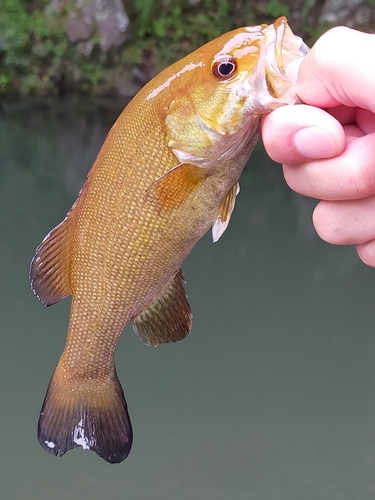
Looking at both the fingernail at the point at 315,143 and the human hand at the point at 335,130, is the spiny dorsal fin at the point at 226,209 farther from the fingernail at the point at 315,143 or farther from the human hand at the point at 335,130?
the fingernail at the point at 315,143

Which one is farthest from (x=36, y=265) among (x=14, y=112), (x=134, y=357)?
(x=14, y=112)

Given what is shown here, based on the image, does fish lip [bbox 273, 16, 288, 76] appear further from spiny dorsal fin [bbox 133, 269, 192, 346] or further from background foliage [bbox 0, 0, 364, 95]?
background foliage [bbox 0, 0, 364, 95]

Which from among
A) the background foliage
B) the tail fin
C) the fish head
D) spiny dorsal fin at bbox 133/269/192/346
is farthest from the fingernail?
the background foliage

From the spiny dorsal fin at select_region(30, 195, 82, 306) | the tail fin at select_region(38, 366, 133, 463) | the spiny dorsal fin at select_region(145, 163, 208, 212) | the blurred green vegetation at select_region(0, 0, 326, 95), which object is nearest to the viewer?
the spiny dorsal fin at select_region(145, 163, 208, 212)

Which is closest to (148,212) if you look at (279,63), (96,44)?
(279,63)

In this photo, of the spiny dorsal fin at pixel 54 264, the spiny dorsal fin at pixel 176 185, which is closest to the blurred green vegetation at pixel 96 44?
the spiny dorsal fin at pixel 54 264

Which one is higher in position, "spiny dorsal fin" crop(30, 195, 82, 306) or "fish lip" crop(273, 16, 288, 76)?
"fish lip" crop(273, 16, 288, 76)

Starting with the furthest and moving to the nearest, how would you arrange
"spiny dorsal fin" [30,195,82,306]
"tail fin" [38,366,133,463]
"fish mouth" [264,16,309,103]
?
"tail fin" [38,366,133,463] < "spiny dorsal fin" [30,195,82,306] < "fish mouth" [264,16,309,103]
